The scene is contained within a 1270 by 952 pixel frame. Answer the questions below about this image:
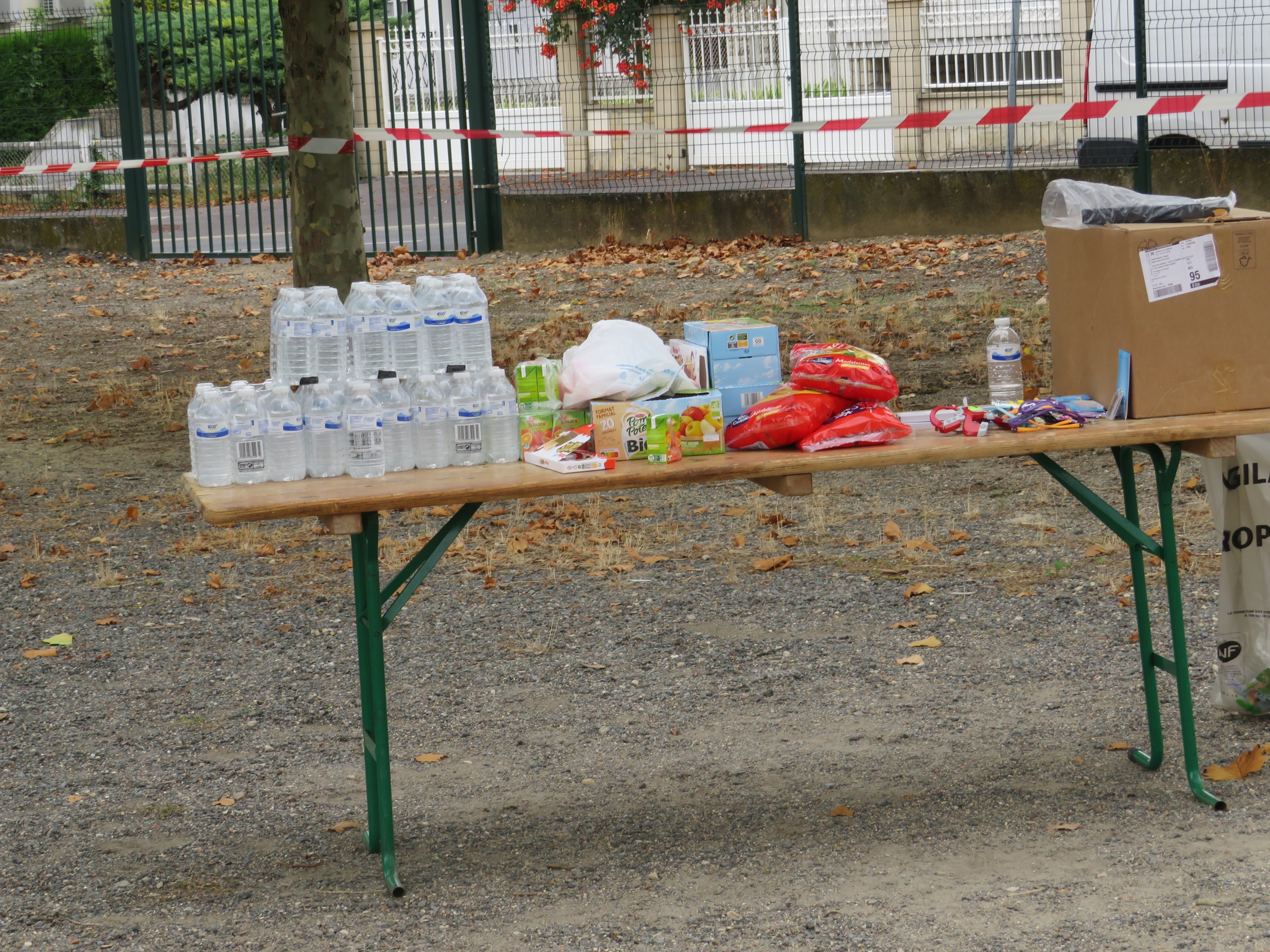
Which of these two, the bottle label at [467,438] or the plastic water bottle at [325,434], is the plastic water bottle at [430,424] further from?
the plastic water bottle at [325,434]

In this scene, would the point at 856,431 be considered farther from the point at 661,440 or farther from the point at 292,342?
the point at 292,342

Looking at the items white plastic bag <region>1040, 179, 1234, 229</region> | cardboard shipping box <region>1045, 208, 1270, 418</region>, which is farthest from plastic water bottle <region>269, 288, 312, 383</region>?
cardboard shipping box <region>1045, 208, 1270, 418</region>

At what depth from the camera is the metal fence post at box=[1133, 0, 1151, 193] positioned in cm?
1380

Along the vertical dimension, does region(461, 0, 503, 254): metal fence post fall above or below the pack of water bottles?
above

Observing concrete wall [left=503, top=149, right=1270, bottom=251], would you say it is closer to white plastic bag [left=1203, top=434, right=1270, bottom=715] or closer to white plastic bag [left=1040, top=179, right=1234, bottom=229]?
white plastic bag [left=1203, top=434, right=1270, bottom=715]

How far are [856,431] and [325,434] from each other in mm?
1297

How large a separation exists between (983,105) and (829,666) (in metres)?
12.4

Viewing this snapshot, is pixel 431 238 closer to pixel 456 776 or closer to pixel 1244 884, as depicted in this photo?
pixel 456 776

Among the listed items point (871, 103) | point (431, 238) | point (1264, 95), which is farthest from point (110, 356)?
point (1264, 95)

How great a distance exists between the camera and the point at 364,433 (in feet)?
12.0

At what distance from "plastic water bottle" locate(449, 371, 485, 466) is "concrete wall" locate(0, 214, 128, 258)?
14550 millimetres

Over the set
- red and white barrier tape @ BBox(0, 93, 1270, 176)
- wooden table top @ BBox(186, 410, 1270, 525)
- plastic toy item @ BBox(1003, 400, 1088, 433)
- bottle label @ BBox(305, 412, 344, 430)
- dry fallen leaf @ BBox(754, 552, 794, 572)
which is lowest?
dry fallen leaf @ BBox(754, 552, 794, 572)

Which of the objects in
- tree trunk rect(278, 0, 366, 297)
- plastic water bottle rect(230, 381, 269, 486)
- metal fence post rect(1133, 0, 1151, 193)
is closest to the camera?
plastic water bottle rect(230, 381, 269, 486)

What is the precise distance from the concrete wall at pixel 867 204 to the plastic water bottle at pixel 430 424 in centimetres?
1132
